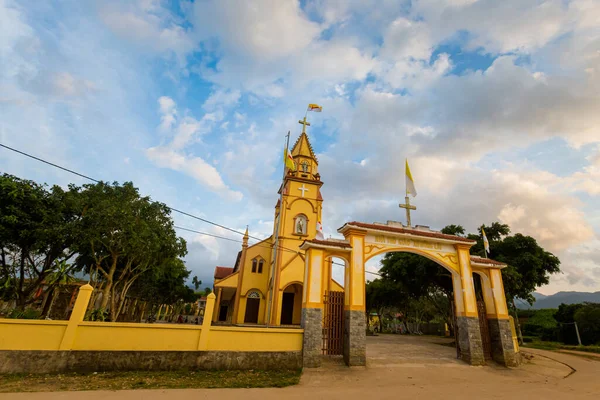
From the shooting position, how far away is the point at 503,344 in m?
12.1

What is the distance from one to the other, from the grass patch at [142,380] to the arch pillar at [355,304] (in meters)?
2.44

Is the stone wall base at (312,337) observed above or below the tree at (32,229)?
below

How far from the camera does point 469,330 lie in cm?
1200

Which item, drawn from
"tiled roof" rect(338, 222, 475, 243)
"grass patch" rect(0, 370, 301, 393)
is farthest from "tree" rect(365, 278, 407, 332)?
"grass patch" rect(0, 370, 301, 393)

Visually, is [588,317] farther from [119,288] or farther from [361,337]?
[119,288]

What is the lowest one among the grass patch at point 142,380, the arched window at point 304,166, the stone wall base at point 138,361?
the grass patch at point 142,380

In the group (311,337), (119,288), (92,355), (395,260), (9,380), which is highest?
(395,260)

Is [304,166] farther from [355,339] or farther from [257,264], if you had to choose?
[355,339]

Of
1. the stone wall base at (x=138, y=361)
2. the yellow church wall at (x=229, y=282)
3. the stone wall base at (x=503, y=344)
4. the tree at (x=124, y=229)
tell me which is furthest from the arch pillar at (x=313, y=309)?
the yellow church wall at (x=229, y=282)

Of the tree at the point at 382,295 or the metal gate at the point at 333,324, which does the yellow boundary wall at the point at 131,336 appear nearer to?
the metal gate at the point at 333,324

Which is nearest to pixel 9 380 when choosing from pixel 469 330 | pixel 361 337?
pixel 361 337

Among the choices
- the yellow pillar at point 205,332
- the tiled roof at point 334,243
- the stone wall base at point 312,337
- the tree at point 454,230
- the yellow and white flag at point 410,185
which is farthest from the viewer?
the tree at point 454,230

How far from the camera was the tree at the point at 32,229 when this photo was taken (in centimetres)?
1404

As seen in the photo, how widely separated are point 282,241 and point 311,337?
39.8 feet
